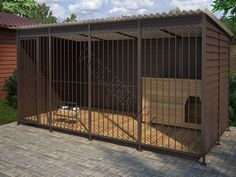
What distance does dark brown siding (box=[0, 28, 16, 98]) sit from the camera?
12578 mm

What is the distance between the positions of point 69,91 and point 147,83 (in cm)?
340

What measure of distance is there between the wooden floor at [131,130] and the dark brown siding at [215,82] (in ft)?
1.82

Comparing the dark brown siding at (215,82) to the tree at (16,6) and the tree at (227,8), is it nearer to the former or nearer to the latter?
the tree at (227,8)

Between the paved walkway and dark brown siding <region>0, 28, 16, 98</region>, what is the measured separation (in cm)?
572

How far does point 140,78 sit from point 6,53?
8204 mm

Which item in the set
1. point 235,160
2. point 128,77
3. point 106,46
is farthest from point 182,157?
point 106,46

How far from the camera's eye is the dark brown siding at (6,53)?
41.3 feet

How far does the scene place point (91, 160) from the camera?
5.95 metres

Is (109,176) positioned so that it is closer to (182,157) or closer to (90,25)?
(182,157)

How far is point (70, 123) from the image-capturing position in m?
8.67

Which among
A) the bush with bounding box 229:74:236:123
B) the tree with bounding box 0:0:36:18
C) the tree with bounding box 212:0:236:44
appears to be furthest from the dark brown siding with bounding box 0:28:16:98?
the tree with bounding box 0:0:36:18

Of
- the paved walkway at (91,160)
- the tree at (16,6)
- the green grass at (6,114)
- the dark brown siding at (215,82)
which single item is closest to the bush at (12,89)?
the green grass at (6,114)

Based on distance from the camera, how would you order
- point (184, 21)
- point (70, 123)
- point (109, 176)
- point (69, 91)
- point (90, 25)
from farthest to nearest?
point (69, 91) < point (70, 123) < point (90, 25) < point (184, 21) < point (109, 176)

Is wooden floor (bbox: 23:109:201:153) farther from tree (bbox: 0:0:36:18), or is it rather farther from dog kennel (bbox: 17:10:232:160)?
tree (bbox: 0:0:36:18)
